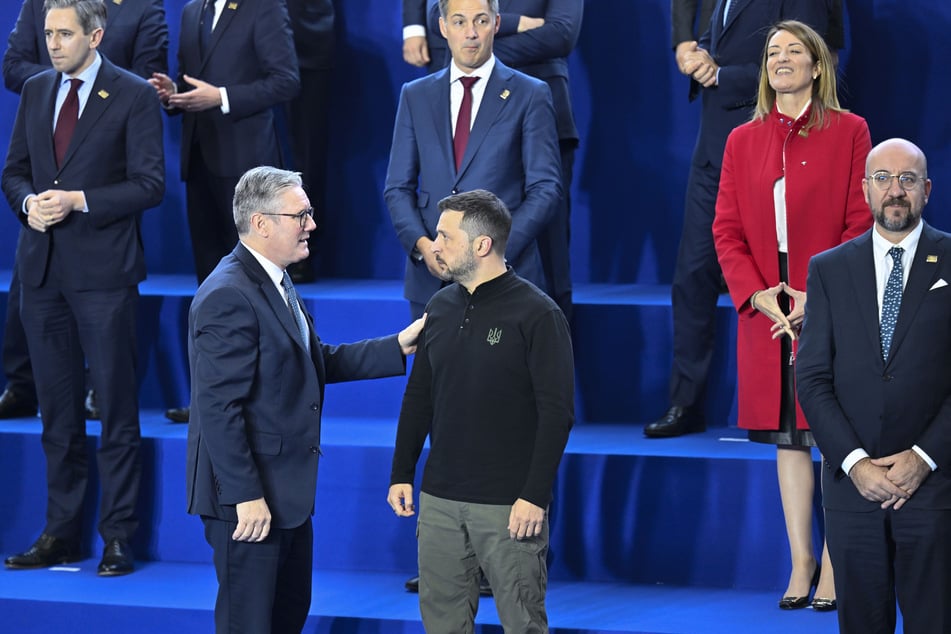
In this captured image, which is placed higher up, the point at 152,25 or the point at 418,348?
the point at 152,25

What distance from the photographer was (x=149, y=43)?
576 centimetres

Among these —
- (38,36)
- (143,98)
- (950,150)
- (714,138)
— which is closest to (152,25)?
(38,36)

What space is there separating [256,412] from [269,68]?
7.71 ft

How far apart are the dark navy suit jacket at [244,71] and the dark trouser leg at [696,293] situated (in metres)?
1.69

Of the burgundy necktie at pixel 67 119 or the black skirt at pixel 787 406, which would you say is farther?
the burgundy necktie at pixel 67 119

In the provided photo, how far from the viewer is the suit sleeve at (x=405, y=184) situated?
14.6ft

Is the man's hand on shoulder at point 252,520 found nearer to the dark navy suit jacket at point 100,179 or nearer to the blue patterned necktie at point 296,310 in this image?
the blue patterned necktie at point 296,310

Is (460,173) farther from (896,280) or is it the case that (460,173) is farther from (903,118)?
(903,118)

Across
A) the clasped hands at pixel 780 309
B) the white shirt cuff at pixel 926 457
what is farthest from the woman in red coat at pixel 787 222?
the white shirt cuff at pixel 926 457

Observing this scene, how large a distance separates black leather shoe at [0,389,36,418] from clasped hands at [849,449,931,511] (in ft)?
11.7

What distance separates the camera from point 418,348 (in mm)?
3783

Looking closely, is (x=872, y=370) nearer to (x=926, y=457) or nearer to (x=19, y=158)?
(x=926, y=457)

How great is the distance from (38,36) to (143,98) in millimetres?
1026

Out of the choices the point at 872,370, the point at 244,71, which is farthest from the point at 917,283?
the point at 244,71
